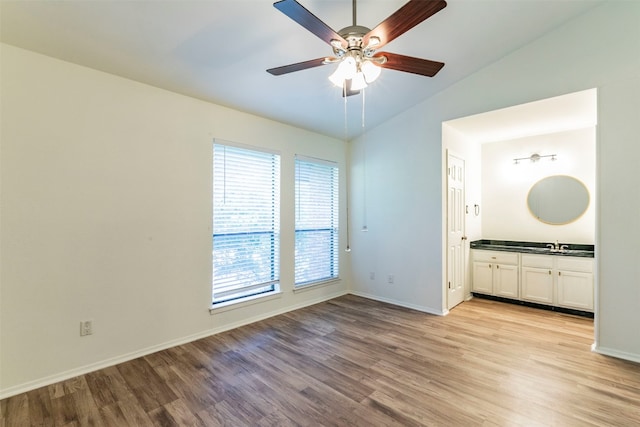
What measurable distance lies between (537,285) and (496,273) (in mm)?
518

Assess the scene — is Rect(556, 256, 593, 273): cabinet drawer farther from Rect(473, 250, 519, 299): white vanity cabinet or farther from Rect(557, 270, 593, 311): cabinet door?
Rect(473, 250, 519, 299): white vanity cabinet

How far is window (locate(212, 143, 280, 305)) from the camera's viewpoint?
340 cm

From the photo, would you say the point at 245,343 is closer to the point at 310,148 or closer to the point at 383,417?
the point at 383,417

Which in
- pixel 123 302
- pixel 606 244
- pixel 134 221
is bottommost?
pixel 123 302

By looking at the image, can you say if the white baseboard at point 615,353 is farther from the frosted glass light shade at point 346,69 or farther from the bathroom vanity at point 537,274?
the frosted glass light shade at point 346,69

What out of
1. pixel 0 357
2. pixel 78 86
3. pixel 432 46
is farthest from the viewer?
pixel 432 46

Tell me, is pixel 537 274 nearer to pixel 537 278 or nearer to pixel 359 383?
pixel 537 278

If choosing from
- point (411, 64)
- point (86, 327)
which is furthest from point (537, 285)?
point (86, 327)

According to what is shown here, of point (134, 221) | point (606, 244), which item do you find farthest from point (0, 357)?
point (606, 244)

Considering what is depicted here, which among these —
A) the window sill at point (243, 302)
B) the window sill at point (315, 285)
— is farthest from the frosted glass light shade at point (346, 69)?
the window sill at point (315, 285)

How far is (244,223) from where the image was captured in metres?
3.61

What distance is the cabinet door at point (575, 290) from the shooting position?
3691 mm

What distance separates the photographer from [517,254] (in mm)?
4238

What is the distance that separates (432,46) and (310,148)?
6.94 feet
